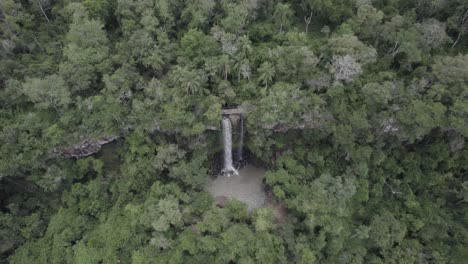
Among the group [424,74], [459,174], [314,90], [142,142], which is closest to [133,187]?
[142,142]

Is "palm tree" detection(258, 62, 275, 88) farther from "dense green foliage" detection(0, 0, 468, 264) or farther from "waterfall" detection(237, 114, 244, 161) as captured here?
"waterfall" detection(237, 114, 244, 161)

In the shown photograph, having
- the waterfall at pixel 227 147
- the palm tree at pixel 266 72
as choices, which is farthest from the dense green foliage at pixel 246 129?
the waterfall at pixel 227 147

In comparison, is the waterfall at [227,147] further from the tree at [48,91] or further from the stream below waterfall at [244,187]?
the tree at [48,91]

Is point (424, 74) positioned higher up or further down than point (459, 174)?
higher up

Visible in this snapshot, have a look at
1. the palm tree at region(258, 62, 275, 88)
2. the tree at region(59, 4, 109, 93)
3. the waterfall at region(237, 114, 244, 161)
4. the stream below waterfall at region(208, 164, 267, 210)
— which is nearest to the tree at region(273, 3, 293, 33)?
the palm tree at region(258, 62, 275, 88)

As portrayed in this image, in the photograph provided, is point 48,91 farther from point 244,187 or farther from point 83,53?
point 244,187

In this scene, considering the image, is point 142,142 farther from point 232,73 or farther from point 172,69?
point 232,73
